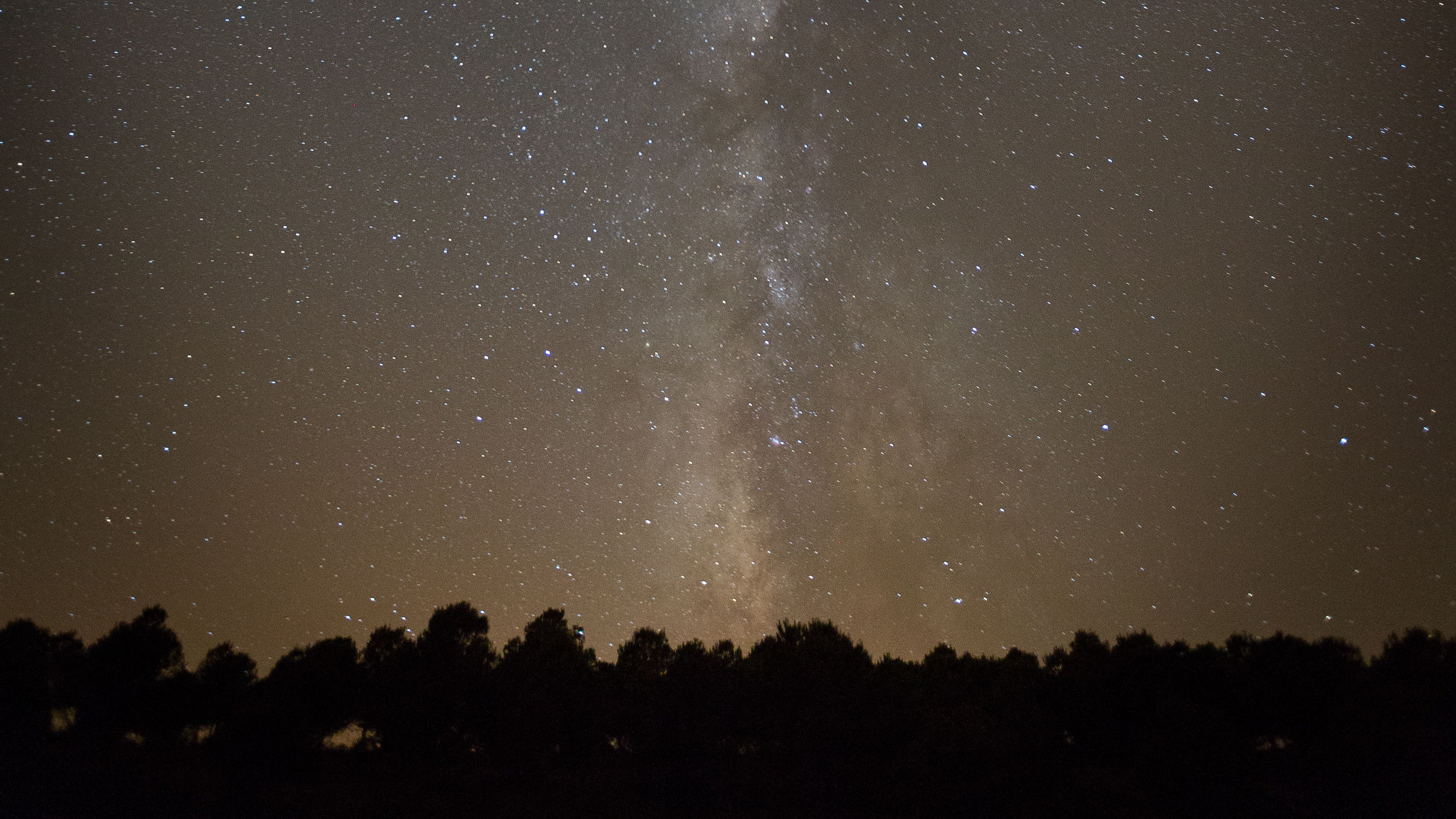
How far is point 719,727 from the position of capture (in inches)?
695

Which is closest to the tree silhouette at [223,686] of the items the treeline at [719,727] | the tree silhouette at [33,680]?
the treeline at [719,727]

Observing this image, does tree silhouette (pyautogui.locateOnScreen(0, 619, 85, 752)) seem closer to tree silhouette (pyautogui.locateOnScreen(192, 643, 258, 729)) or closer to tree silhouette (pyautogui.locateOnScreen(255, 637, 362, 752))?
tree silhouette (pyautogui.locateOnScreen(192, 643, 258, 729))

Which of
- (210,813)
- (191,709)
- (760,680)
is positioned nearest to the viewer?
(210,813)

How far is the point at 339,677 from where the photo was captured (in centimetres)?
1934

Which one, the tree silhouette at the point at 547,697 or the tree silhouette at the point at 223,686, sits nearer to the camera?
the tree silhouette at the point at 547,697

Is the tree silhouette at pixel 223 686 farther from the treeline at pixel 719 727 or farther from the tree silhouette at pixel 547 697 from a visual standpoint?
the tree silhouette at pixel 547 697

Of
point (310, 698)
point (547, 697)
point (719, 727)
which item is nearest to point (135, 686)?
point (310, 698)

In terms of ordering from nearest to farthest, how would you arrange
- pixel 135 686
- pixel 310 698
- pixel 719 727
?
pixel 719 727 → pixel 310 698 → pixel 135 686

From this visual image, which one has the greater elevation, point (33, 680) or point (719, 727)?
point (33, 680)

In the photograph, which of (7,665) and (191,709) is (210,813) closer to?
(191,709)

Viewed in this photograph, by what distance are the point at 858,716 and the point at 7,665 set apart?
22.4 m

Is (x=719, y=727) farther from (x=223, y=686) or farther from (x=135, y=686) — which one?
(x=135, y=686)

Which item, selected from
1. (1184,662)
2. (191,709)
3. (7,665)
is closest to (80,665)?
(7,665)

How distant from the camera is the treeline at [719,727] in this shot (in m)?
14.5
